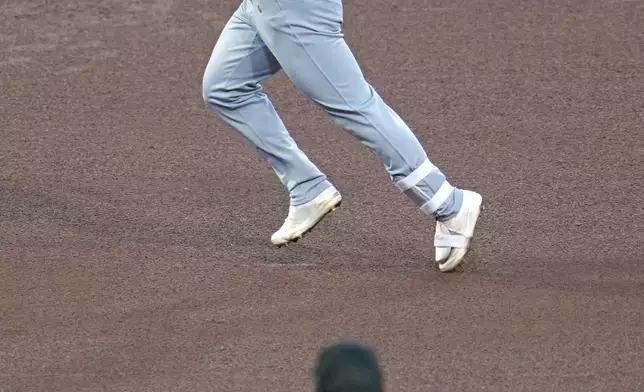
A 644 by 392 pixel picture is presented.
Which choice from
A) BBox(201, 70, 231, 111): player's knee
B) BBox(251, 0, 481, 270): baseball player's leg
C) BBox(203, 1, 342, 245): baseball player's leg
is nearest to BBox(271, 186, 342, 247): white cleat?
BBox(203, 1, 342, 245): baseball player's leg

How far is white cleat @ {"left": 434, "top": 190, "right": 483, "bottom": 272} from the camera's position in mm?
4512

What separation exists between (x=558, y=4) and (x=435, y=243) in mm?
3144

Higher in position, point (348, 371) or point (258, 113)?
point (348, 371)

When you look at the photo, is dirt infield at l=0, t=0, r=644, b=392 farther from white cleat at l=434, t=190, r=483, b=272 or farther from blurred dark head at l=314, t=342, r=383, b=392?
blurred dark head at l=314, t=342, r=383, b=392

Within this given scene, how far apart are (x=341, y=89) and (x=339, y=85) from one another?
0.02 metres

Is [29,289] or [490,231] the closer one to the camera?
[29,289]

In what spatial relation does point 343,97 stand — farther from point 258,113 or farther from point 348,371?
point 348,371

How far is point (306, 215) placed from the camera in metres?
4.72

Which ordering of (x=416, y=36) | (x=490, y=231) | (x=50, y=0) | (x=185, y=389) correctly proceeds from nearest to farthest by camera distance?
(x=185, y=389) → (x=490, y=231) → (x=416, y=36) → (x=50, y=0)

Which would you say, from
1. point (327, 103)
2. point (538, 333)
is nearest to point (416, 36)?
point (327, 103)

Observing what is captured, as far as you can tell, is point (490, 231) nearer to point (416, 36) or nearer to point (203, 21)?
point (416, 36)

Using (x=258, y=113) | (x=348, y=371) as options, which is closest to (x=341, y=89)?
(x=258, y=113)

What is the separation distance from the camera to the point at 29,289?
4.62 meters

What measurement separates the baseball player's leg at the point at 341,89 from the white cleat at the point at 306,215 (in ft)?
1.06
